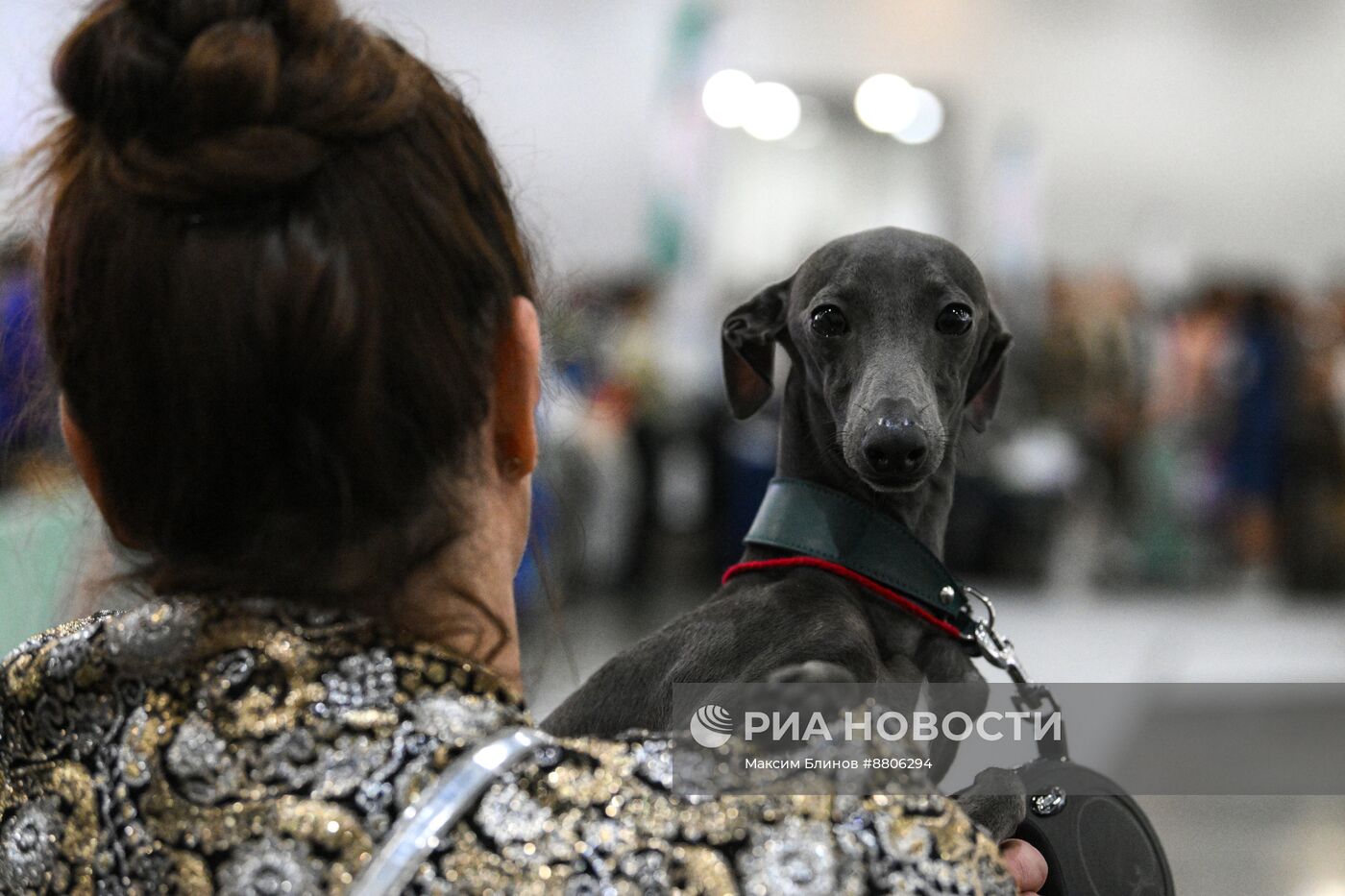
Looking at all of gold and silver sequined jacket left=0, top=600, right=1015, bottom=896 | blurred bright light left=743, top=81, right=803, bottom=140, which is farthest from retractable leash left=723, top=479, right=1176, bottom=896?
blurred bright light left=743, top=81, right=803, bottom=140

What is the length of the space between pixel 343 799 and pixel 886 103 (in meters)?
8.27

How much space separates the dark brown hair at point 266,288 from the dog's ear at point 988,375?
19.5 inches

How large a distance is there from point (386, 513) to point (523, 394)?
119 millimetres

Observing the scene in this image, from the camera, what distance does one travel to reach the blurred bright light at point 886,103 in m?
8.40

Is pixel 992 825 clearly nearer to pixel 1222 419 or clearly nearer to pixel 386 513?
pixel 386 513

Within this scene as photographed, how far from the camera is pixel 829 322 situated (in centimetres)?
105

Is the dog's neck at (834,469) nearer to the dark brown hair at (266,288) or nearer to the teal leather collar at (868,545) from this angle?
the teal leather collar at (868,545)

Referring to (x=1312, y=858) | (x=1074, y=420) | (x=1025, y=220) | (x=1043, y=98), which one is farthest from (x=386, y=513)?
(x=1043, y=98)

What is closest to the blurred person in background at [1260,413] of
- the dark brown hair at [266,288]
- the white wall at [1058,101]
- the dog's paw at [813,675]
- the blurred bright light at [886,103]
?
the white wall at [1058,101]

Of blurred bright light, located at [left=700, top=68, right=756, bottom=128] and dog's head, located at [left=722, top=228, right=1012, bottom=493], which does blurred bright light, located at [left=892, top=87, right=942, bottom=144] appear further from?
dog's head, located at [left=722, top=228, right=1012, bottom=493]

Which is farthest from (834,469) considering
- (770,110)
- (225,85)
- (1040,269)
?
(770,110)

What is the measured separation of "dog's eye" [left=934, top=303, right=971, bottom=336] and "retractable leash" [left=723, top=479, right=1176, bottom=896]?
5.8 inches

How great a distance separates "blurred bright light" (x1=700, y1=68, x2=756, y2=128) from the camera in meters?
8.00

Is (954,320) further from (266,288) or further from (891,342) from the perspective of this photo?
(266,288)
